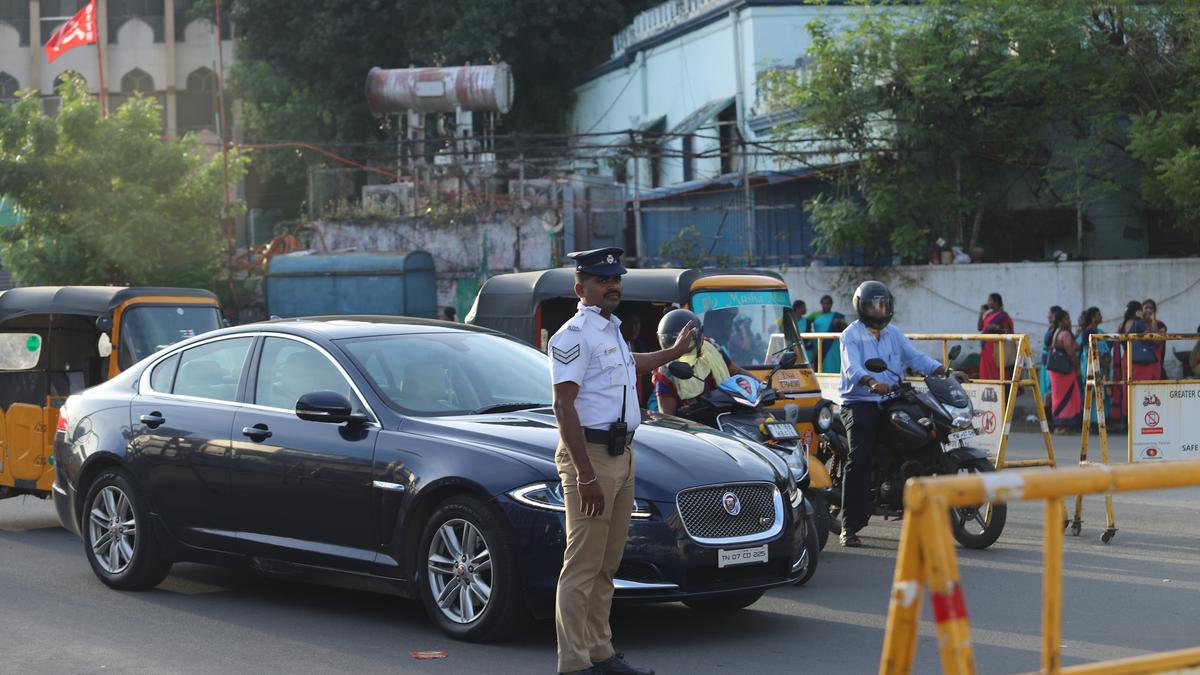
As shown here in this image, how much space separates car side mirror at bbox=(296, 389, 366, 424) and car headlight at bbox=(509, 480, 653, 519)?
1.13 m

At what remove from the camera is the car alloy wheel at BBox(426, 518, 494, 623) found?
696 centimetres

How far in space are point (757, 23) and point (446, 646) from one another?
2659 cm

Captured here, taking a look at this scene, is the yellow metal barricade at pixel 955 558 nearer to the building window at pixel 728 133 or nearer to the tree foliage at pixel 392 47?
the building window at pixel 728 133

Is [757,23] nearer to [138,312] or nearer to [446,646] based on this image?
[138,312]

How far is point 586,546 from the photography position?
602 cm

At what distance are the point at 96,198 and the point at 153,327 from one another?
17477mm

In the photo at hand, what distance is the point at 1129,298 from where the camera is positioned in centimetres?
A: 2298

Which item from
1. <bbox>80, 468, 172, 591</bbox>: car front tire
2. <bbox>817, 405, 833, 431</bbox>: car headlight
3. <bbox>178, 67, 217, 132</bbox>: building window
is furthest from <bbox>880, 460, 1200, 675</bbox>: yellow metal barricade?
<bbox>178, 67, 217, 132</bbox>: building window

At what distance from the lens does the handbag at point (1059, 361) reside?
1844cm

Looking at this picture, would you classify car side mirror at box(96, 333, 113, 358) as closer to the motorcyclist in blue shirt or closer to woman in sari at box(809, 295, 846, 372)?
the motorcyclist in blue shirt

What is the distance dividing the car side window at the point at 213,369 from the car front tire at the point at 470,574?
1.89 meters

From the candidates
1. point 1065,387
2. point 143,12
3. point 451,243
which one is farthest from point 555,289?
point 143,12

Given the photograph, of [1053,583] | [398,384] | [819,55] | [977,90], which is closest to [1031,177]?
[977,90]

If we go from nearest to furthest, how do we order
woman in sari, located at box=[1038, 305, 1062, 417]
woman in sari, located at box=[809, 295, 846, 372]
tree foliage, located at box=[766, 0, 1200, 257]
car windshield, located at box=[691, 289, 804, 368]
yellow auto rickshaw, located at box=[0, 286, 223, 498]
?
1. yellow auto rickshaw, located at box=[0, 286, 223, 498]
2. car windshield, located at box=[691, 289, 804, 368]
3. woman in sari, located at box=[1038, 305, 1062, 417]
4. woman in sari, located at box=[809, 295, 846, 372]
5. tree foliage, located at box=[766, 0, 1200, 257]
